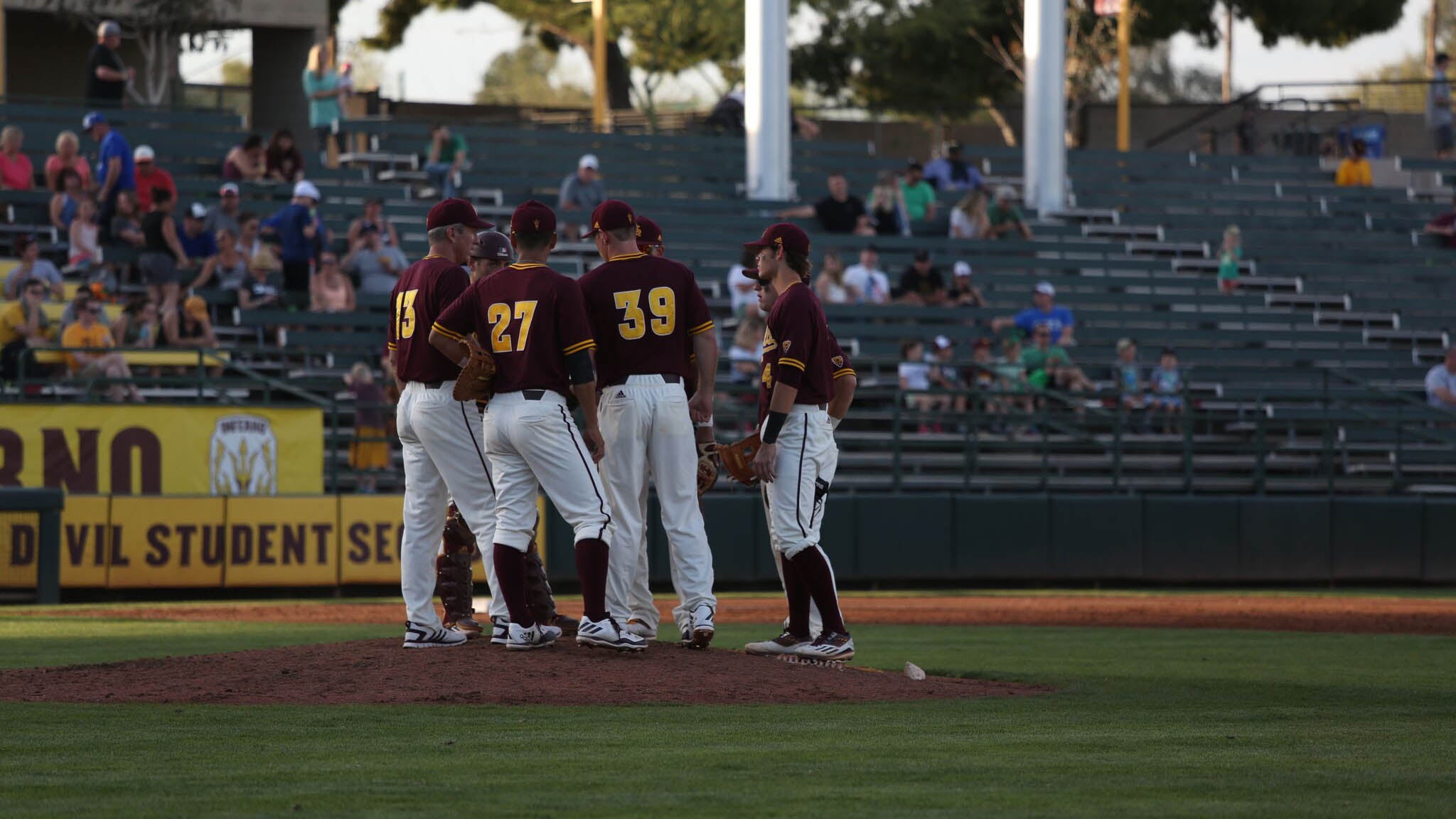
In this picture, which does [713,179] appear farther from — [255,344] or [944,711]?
[944,711]

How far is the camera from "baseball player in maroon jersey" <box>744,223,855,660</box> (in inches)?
378

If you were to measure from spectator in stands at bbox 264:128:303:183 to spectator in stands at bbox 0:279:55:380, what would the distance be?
16.9 ft

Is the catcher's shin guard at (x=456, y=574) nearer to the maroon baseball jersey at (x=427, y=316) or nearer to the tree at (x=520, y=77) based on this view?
the maroon baseball jersey at (x=427, y=316)

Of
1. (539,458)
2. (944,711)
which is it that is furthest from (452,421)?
(944,711)

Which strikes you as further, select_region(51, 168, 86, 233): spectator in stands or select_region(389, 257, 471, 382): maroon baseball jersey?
select_region(51, 168, 86, 233): spectator in stands

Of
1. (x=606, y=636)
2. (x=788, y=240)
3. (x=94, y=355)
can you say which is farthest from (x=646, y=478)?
(x=94, y=355)

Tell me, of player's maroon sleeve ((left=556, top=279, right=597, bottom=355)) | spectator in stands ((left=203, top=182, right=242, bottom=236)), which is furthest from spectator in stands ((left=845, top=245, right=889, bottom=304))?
player's maroon sleeve ((left=556, top=279, right=597, bottom=355))

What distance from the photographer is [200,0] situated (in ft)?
87.8

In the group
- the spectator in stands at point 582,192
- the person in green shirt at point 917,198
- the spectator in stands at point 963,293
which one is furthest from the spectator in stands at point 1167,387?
the spectator in stands at point 582,192

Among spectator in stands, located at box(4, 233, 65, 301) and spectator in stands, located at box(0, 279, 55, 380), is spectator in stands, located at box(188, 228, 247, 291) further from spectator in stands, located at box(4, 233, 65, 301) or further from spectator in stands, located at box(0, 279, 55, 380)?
spectator in stands, located at box(0, 279, 55, 380)

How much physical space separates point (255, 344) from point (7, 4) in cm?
1273

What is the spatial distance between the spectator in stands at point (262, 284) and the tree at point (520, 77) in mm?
56224

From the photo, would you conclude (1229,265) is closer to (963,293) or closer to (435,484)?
(963,293)

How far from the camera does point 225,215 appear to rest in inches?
805
